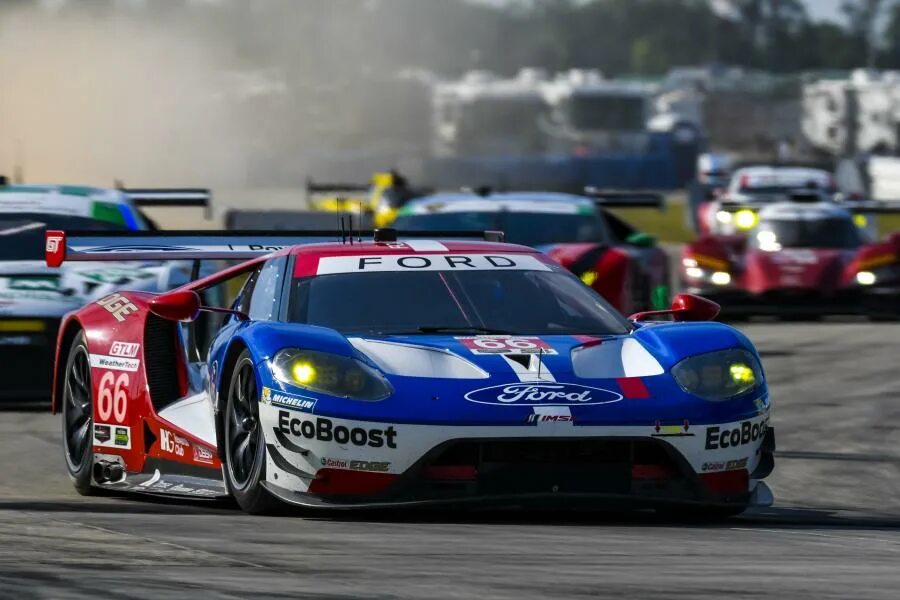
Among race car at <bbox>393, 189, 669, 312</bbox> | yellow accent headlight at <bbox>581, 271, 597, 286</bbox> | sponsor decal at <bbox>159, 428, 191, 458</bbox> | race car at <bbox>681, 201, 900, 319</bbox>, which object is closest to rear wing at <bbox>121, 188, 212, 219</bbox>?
race car at <bbox>393, 189, 669, 312</bbox>

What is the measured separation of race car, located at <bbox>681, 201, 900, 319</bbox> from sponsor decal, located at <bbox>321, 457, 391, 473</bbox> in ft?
44.9

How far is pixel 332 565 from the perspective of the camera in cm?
527

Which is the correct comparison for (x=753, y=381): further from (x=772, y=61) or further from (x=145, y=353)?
(x=772, y=61)

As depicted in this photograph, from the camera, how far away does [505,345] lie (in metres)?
7.12

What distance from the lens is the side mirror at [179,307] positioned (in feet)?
24.7

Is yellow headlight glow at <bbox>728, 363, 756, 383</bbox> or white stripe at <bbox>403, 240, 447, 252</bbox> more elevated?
white stripe at <bbox>403, 240, 447, 252</bbox>

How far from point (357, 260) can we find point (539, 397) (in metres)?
1.32

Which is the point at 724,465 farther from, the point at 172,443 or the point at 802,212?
the point at 802,212

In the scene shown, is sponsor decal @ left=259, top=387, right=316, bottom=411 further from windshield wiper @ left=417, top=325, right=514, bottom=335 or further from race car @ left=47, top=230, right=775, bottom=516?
windshield wiper @ left=417, top=325, right=514, bottom=335

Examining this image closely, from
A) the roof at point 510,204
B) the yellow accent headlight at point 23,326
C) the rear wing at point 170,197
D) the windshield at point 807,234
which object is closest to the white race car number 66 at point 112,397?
the yellow accent headlight at point 23,326

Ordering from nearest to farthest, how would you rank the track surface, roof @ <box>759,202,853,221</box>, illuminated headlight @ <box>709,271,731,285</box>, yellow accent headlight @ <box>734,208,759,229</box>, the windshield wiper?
the track surface → the windshield wiper → illuminated headlight @ <box>709,271,731,285</box> → roof @ <box>759,202,853,221</box> → yellow accent headlight @ <box>734,208,759,229</box>

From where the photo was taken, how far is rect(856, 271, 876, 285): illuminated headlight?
65.0ft

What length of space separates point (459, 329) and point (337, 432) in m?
0.88

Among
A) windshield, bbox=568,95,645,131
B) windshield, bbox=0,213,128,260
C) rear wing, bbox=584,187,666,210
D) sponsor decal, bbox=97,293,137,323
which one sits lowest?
windshield, bbox=568,95,645,131
